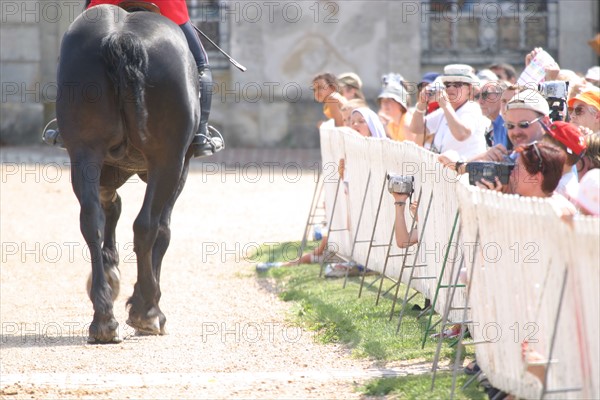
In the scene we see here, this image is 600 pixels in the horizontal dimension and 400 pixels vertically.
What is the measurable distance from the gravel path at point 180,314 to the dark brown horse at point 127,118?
379 mm

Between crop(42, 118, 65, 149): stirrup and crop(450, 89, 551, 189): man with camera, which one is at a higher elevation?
crop(450, 89, 551, 189): man with camera

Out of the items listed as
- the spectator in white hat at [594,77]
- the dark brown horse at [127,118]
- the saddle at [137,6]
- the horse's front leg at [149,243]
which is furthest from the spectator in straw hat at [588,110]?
the spectator in white hat at [594,77]

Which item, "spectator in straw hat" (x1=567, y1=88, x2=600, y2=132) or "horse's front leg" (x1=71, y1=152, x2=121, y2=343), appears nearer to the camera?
"horse's front leg" (x1=71, y1=152, x2=121, y2=343)

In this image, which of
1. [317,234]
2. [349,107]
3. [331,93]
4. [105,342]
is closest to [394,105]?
[331,93]

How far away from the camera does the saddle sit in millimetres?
8461

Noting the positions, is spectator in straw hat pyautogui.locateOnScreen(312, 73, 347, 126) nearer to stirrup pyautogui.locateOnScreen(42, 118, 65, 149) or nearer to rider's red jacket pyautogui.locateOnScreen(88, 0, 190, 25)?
rider's red jacket pyautogui.locateOnScreen(88, 0, 190, 25)

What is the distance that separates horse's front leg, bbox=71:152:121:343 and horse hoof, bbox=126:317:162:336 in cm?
28

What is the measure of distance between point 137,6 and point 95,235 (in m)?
1.69

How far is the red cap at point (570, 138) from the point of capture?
646 centimetres

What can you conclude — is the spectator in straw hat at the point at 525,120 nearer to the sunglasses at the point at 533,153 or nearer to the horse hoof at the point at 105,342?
the sunglasses at the point at 533,153

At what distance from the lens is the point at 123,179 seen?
8891 mm

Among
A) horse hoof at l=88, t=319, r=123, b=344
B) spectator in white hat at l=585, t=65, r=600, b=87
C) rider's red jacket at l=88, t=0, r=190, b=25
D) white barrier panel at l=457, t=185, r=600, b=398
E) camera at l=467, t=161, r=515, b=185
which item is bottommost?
horse hoof at l=88, t=319, r=123, b=344

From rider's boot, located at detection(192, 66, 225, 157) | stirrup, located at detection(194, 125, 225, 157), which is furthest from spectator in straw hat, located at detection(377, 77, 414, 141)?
rider's boot, located at detection(192, 66, 225, 157)

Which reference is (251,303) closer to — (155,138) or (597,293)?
(155,138)
